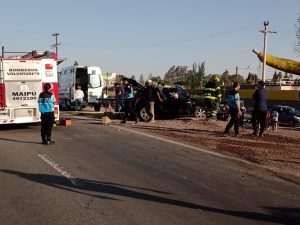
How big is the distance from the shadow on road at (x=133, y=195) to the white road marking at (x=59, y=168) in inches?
2.8

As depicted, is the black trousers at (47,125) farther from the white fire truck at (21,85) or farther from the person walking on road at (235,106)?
the person walking on road at (235,106)

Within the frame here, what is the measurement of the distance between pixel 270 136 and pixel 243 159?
473 centimetres

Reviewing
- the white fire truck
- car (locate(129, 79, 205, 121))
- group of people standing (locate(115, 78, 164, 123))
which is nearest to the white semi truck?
car (locate(129, 79, 205, 121))

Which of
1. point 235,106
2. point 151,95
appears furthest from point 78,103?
point 235,106

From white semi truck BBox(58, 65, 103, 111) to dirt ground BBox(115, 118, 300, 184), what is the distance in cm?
1127

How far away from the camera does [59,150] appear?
11336mm

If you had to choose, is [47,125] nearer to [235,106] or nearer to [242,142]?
[242,142]

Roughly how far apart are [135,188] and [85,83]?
22992mm

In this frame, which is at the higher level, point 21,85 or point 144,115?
point 21,85

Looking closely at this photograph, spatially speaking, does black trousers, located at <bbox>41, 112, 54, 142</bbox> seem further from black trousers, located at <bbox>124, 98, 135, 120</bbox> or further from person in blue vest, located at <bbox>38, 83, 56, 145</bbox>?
black trousers, located at <bbox>124, 98, 135, 120</bbox>

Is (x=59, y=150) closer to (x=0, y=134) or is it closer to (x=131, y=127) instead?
(x=0, y=134)

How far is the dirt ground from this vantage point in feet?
32.3

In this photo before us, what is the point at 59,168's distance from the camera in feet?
29.4

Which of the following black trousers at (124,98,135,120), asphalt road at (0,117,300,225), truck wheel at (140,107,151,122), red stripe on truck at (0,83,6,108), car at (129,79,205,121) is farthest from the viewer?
car at (129,79,205,121)
